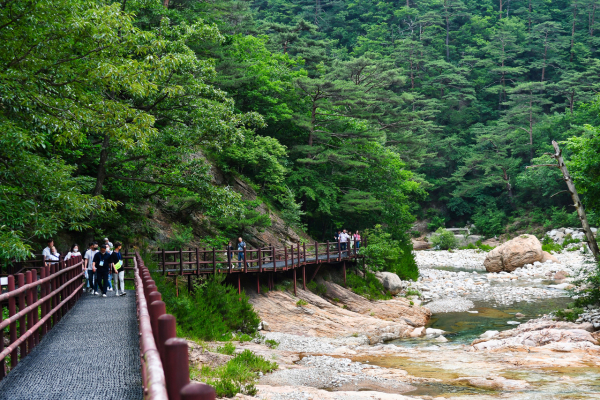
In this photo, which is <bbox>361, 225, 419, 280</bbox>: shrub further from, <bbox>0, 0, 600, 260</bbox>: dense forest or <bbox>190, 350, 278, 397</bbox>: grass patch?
<bbox>190, 350, 278, 397</bbox>: grass patch

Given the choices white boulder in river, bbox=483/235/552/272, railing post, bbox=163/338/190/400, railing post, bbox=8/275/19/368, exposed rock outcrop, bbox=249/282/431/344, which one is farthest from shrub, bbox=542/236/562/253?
railing post, bbox=163/338/190/400

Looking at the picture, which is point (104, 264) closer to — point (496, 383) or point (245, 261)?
point (245, 261)

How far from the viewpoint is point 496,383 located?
11328 millimetres

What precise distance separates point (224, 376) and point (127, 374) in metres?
4.63

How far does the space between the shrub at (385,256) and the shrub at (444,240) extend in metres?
23.2

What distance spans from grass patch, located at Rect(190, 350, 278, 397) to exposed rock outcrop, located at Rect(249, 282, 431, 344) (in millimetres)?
5448

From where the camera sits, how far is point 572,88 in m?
61.7

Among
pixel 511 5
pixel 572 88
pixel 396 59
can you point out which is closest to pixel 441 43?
pixel 396 59

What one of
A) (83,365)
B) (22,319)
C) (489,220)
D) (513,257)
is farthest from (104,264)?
(489,220)

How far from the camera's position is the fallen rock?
1103cm

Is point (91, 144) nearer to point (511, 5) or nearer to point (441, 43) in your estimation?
point (441, 43)

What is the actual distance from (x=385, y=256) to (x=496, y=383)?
1756 centimetres

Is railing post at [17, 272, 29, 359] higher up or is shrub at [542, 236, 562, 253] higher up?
railing post at [17, 272, 29, 359]

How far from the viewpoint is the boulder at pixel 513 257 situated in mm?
37281
